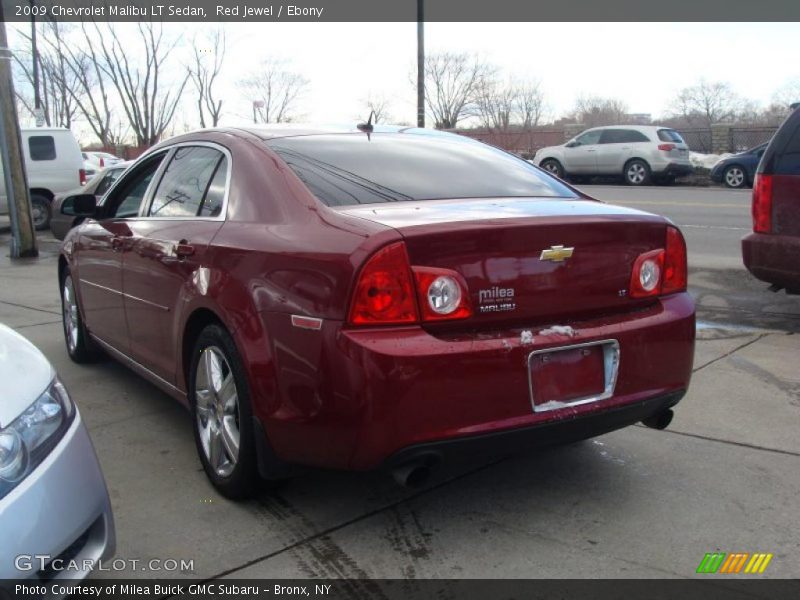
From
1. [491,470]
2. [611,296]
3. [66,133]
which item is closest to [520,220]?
[611,296]

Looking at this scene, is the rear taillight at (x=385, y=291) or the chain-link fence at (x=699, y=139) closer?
the rear taillight at (x=385, y=291)

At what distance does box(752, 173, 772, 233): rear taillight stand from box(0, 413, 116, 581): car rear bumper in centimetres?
528

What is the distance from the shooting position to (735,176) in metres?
20.9

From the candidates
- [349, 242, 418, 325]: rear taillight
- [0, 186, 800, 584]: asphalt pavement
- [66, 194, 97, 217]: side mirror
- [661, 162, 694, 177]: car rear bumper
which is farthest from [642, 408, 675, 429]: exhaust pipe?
[661, 162, 694, 177]: car rear bumper

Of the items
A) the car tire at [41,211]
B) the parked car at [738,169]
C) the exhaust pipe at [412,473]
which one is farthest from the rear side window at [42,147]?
the parked car at [738,169]

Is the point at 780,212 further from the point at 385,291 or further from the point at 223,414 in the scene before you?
the point at 223,414

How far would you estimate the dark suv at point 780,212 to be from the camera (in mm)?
5809

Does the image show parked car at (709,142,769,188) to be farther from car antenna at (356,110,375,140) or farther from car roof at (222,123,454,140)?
car antenna at (356,110,375,140)

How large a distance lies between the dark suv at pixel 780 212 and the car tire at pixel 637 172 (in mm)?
16470

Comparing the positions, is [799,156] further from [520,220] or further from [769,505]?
[520,220]

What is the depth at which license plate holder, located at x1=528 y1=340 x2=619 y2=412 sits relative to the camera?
2.88m

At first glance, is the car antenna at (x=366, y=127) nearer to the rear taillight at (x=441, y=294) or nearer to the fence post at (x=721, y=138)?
the rear taillight at (x=441, y=294)

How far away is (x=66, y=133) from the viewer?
54.9 ft

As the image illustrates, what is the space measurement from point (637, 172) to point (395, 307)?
2090cm
